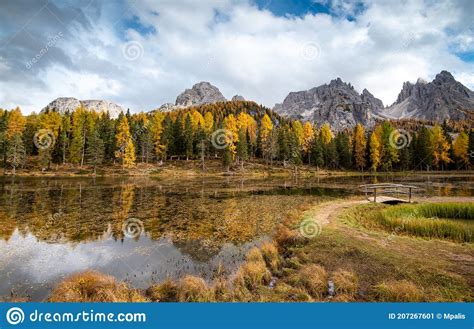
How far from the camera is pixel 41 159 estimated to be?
70.2m

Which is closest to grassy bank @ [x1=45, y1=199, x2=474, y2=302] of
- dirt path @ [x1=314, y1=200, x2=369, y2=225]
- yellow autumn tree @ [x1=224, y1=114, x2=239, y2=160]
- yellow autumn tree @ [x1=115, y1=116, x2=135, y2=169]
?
dirt path @ [x1=314, y1=200, x2=369, y2=225]

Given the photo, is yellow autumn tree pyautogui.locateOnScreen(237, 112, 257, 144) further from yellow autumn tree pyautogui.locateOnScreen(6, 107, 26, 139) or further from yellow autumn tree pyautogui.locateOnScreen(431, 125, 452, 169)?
yellow autumn tree pyautogui.locateOnScreen(6, 107, 26, 139)

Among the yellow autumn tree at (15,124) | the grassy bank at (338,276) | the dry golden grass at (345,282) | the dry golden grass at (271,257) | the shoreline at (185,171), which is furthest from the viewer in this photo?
the yellow autumn tree at (15,124)

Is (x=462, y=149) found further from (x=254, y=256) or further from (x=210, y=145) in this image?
(x=254, y=256)

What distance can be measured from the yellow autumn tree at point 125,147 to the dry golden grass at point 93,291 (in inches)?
2779

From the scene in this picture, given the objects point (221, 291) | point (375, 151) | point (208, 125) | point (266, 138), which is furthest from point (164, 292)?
point (375, 151)

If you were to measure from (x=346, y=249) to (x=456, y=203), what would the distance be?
15.9m

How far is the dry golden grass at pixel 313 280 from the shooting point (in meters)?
9.55

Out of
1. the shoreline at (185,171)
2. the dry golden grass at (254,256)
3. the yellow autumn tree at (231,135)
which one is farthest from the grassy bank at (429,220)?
the yellow autumn tree at (231,135)

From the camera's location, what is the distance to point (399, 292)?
877 cm

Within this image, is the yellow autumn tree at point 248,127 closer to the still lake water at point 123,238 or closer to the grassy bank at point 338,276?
the still lake water at point 123,238

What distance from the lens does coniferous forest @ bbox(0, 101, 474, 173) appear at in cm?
7794

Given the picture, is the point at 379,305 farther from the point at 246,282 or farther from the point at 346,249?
the point at 346,249

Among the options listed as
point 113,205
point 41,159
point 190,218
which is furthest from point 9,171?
point 190,218
